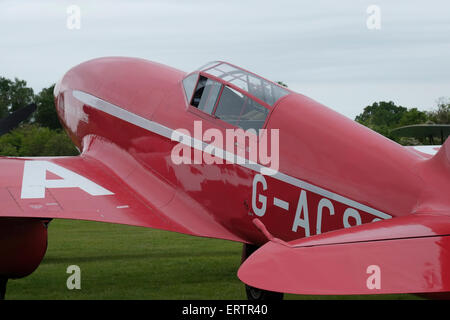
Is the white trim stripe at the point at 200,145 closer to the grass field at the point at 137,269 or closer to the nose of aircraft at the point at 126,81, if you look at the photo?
the nose of aircraft at the point at 126,81

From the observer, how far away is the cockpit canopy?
6.86m

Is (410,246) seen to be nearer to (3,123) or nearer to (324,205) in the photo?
(324,205)

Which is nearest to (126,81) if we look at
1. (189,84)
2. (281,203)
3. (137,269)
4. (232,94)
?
(189,84)

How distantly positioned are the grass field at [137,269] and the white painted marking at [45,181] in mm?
1518

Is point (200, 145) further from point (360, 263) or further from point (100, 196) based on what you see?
point (360, 263)

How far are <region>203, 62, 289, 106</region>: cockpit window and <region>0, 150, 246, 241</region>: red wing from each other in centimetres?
150

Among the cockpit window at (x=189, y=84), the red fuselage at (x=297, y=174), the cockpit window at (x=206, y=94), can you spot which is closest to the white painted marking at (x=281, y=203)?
the red fuselage at (x=297, y=174)

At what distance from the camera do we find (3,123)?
30.8 ft

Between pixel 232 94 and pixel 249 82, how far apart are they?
28cm

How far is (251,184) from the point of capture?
6422 millimetres

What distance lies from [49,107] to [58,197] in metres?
49.5

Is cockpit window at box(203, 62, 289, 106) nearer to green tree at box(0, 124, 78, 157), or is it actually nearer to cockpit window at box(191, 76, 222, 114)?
cockpit window at box(191, 76, 222, 114)

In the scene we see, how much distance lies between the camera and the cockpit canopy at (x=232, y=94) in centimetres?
686

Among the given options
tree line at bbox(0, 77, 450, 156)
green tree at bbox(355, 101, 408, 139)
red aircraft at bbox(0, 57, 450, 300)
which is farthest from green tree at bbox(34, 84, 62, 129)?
red aircraft at bbox(0, 57, 450, 300)
